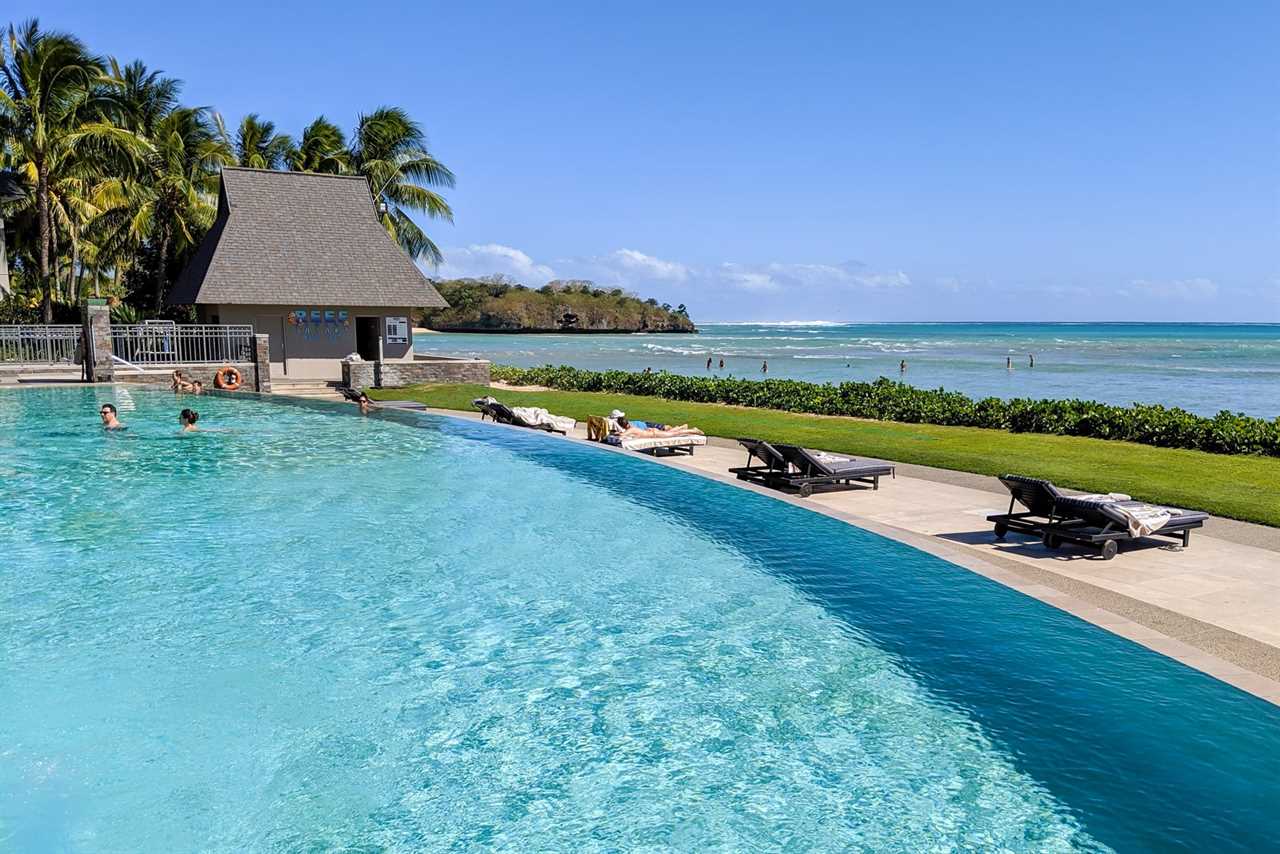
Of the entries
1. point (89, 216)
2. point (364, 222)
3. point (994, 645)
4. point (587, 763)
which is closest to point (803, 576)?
point (994, 645)

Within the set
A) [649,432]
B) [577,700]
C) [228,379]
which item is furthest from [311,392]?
[577,700]

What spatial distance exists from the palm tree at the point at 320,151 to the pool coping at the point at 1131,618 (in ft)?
120

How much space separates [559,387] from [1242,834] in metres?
28.1

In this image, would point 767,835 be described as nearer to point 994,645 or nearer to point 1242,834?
point 1242,834

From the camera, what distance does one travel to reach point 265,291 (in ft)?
94.7

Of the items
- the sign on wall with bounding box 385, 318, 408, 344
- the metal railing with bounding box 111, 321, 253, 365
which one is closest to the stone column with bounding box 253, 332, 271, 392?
the metal railing with bounding box 111, 321, 253, 365

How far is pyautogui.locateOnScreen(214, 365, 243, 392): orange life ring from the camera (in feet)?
87.0

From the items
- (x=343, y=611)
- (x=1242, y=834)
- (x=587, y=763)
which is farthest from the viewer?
(x=343, y=611)

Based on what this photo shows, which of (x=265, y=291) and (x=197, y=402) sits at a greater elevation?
(x=265, y=291)

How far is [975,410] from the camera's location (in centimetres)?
2083

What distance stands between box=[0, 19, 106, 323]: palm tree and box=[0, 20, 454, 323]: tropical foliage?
0.04m

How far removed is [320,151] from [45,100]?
505 inches

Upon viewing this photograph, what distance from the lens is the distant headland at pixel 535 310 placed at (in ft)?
499

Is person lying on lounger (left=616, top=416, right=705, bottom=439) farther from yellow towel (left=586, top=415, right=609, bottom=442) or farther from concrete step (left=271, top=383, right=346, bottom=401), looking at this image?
concrete step (left=271, top=383, right=346, bottom=401)
